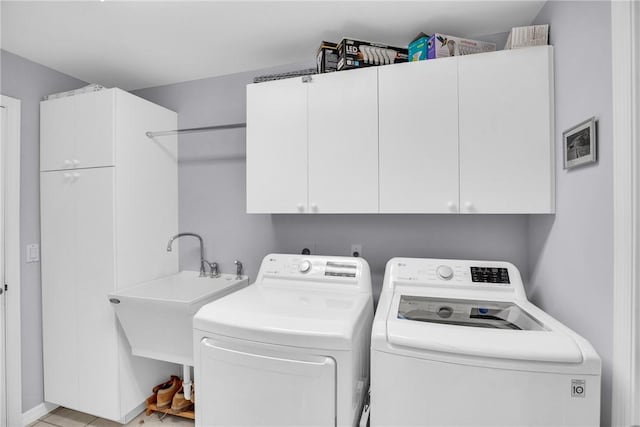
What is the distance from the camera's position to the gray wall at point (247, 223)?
1.86 meters

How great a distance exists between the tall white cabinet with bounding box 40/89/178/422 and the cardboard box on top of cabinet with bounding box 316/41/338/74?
133 centimetres

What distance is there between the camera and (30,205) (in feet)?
6.85

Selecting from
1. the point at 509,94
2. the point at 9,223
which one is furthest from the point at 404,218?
the point at 9,223

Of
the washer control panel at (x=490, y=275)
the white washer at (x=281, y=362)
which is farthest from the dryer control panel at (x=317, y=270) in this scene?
the washer control panel at (x=490, y=275)

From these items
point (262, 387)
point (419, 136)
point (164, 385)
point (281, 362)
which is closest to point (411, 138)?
point (419, 136)

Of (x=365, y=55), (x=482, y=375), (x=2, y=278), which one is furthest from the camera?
(x=2, y=278)

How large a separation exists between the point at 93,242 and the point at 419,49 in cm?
229

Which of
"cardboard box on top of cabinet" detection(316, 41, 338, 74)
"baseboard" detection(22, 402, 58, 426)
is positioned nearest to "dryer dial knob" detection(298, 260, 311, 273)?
"cardboard box on top of cabinet" detection(316, 41, 338, 74)

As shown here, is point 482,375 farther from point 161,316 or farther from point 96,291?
point 96,291

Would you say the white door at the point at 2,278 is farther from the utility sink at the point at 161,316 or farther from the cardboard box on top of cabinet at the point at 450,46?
the cardboard box on top of cabinet at the point at 450,46

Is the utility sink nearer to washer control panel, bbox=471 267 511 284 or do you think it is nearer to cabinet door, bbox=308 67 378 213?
cabinet door, bbox=308 67 378 213

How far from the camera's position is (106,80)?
240 cm

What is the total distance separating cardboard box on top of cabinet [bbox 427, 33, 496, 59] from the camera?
63.0 inches

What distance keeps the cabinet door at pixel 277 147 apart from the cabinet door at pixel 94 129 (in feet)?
3.01
